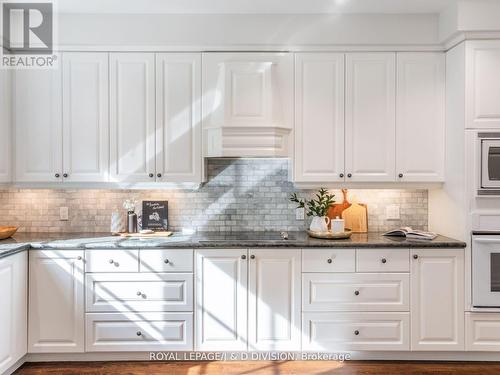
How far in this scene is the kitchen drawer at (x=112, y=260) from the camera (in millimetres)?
2996

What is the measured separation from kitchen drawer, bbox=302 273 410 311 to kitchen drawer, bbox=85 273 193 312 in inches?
35.1

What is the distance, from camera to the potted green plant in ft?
10.8

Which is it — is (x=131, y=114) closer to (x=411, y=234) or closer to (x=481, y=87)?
(x=411, y=234)

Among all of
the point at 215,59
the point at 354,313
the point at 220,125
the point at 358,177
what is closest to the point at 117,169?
the point at 220,125

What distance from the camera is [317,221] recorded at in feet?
10.8

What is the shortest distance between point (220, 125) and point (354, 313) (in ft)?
5.64

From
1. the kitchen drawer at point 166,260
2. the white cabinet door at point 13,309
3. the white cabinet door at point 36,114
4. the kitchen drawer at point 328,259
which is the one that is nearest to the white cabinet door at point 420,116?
the kitchen drawer at point 328,259

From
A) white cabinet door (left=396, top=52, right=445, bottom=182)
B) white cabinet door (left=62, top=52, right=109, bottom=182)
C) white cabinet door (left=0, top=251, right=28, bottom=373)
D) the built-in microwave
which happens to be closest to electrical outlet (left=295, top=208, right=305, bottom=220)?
white cabinet door (left=396, top=52, right=445, bottom=182)

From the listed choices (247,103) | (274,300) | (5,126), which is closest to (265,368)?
(274,300)

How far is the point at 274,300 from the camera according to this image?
9.93ft

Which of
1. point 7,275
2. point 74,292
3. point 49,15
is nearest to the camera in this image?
point 7,275

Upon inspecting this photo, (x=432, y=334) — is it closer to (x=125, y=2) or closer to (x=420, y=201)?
(x=420, y=201)

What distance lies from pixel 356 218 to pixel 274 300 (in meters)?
1.06

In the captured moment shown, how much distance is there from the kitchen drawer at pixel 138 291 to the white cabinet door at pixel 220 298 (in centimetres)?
11
